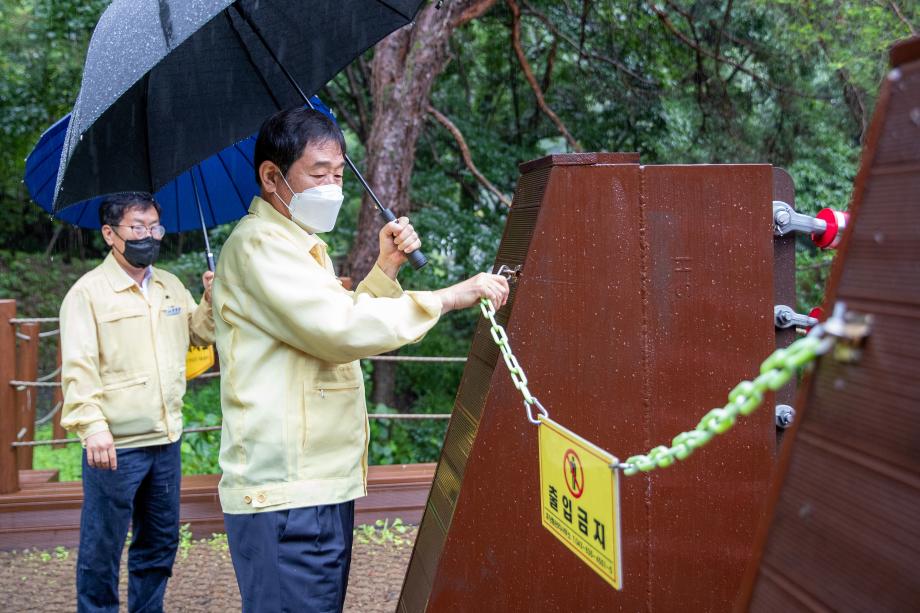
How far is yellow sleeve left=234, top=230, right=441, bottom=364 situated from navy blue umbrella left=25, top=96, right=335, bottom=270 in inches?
56.7

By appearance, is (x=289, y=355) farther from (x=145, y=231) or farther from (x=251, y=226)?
(x=145, y=231)

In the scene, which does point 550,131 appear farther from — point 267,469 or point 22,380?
point 267,469

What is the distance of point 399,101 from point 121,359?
4.20 metres

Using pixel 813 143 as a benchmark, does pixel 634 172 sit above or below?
below

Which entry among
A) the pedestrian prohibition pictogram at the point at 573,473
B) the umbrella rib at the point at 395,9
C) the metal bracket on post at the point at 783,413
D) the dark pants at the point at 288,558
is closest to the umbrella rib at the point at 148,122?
the umbrella rib at the point at 395,9

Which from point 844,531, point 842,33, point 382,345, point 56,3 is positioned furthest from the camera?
point 56,3

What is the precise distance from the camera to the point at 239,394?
93.3 inches

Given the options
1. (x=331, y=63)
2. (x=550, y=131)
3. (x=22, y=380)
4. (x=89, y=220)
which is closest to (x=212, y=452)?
(x=22, y=380)

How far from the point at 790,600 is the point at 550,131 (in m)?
8.86

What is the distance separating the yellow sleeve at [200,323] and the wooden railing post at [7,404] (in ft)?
6.56

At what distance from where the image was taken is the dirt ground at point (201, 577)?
457 cm

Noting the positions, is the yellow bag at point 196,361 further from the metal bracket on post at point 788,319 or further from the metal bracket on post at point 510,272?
the metal bracket on post at point 788,319

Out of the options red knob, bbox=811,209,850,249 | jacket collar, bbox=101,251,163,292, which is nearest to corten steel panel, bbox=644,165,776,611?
red knob, bbox=811,209,850,249

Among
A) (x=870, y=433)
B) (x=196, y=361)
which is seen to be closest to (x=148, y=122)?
(x=196, y=361)
